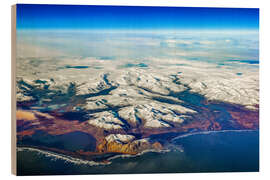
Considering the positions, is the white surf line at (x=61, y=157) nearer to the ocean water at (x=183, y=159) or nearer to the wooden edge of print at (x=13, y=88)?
the ocean water at (x=183, y=159)

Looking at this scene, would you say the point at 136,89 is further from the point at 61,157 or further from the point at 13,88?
the point at 13,88

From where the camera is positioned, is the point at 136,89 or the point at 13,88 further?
the point at 136,89

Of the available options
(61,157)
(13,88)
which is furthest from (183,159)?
(13,88)

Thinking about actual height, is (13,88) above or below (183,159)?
above
